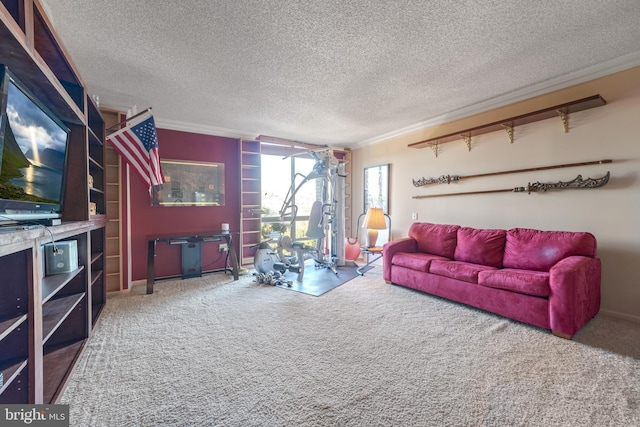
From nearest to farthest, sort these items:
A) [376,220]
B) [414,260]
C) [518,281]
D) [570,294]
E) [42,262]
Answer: [42,262], [570,294], [518,281], [414,260], [376,220]

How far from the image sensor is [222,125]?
445 cm

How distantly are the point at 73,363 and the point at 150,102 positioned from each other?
3173 mm

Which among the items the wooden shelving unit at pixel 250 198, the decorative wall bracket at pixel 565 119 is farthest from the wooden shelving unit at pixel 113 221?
the decorative wall bracket at pixel 565 119

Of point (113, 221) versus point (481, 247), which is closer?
point (481, 247)

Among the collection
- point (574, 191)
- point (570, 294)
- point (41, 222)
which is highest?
point (574, 191)

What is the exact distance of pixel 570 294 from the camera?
2.23m

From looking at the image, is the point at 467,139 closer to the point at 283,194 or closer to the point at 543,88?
the point at 543,88

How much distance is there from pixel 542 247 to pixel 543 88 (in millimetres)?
1930

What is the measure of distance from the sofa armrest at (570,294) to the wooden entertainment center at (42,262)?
145 inches

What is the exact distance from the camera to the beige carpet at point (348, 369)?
146 centimetres

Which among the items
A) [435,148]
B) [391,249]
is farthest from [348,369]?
[435,148]

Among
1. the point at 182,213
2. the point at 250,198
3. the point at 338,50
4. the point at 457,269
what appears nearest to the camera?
the point at 338,50

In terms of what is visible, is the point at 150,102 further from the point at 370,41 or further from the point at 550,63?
the point at 550,63

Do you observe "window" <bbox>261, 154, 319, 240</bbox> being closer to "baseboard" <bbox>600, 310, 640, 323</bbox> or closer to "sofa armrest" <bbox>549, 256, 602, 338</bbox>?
"sofa armrest" <bbox>549, 256, 602, 338</bbox>
